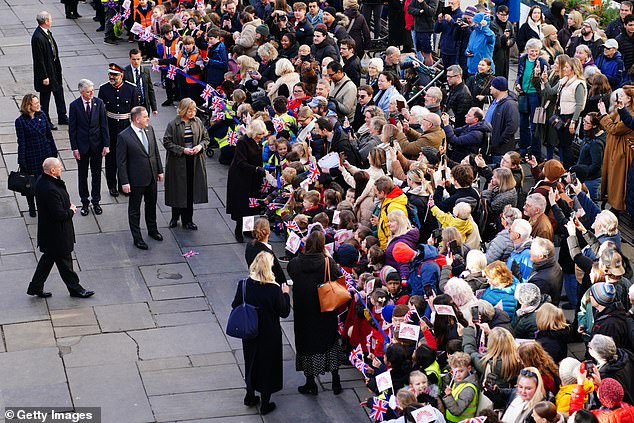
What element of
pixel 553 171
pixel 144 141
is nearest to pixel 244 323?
pixel 553 171

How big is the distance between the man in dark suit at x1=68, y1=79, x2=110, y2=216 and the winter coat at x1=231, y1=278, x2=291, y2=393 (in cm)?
516

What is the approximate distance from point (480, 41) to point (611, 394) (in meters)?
9.86

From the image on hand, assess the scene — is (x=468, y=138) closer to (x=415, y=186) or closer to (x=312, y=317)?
(x=415, y=186)

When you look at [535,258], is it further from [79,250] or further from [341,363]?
[79,250]

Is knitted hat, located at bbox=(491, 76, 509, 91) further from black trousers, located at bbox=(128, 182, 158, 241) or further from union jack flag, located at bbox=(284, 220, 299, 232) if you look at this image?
black trousers, located at bbox=(128, 182, 158, 241)

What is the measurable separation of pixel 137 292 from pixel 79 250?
56.7 inches

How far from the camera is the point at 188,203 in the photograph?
14.8 metres

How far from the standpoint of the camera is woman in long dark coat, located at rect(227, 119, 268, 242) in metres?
14.3

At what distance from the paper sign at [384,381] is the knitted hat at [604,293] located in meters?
1.95

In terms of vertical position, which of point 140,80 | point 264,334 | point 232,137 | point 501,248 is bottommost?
point 232,137

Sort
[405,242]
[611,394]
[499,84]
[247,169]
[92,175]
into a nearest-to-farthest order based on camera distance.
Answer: [611,394]
[405,242]
[247,169]
[499,84]
[92,175]

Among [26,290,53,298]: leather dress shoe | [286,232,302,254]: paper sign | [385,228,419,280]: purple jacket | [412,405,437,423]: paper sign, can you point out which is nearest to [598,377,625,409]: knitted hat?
[412,405,437,423]: paper sign

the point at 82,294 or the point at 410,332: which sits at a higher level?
the point at 410,332

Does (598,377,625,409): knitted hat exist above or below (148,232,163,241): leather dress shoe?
above
